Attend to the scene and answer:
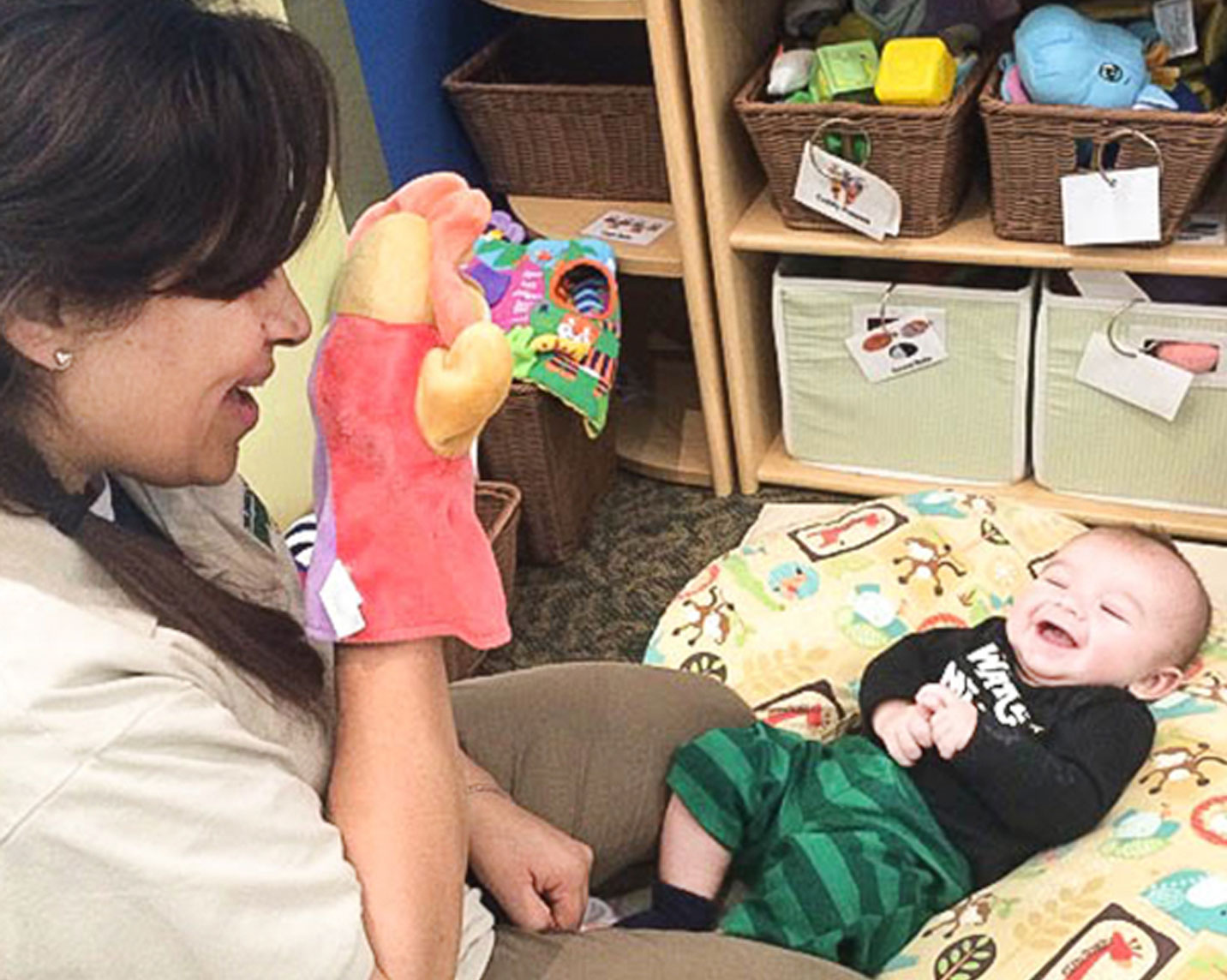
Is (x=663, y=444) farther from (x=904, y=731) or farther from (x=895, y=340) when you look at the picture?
(x=904, y=731)

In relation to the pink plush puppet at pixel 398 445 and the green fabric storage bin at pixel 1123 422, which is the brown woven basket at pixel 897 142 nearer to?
the green fabric storage bin at pixel 1123 422

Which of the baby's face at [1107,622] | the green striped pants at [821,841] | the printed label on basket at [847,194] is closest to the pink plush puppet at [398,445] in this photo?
the green striped pants at [821,841]

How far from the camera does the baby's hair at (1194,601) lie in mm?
1367

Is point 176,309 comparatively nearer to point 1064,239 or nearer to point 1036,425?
point 1064,239

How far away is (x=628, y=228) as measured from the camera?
2049mm

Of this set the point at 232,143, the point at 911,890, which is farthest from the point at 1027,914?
the point at 232,143

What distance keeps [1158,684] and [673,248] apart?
0.94m

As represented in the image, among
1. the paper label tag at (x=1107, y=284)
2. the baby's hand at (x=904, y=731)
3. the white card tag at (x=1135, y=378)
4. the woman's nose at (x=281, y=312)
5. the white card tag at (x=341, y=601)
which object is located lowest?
the baby's hand at (x=904, y=731)

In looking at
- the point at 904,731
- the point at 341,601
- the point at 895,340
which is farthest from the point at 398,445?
the point at 895,340

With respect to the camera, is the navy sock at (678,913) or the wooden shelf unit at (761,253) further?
the wooden shelf unit at (761,253)

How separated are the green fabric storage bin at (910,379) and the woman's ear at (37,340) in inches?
52.0

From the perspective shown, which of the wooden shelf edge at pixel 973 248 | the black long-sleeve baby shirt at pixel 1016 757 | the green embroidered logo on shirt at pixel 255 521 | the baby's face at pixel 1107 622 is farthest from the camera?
the wooden shelf edge at pixel 973 248

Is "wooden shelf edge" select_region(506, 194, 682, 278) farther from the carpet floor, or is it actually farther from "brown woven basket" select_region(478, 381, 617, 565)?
the carpet floor

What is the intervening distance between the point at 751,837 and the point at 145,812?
0.74 metres
